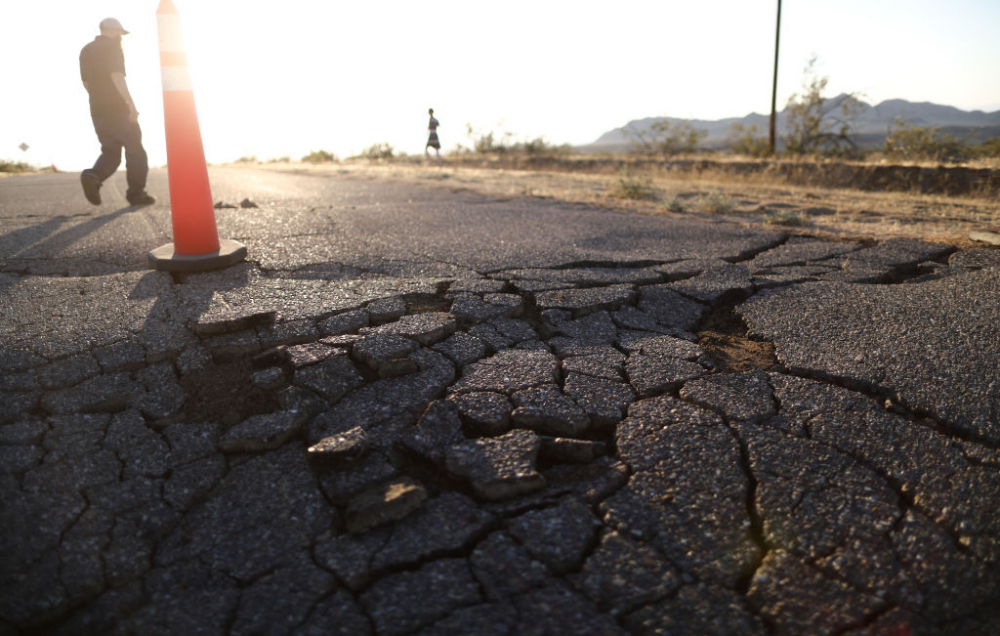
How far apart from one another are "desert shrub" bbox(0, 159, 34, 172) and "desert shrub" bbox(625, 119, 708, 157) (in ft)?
57.0

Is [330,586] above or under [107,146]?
under

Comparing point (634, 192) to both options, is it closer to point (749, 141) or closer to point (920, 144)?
point (920, 144)

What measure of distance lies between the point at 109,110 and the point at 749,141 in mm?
16824

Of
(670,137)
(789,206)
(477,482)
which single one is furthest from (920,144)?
(477,482)

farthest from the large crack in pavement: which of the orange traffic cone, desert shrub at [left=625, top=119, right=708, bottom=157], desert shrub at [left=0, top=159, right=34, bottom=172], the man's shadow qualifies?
desert shrub at [left=0, top=159, right=34, bottom=172]

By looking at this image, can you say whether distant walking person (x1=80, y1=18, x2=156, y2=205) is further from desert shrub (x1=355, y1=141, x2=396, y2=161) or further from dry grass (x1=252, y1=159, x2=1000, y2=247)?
desert shrub (x1=355, y1=141, x2=396, y2=161)

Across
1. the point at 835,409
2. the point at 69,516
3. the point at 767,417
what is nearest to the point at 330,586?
the point at 69,516

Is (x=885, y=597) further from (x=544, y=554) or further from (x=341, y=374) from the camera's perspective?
(x=341, y=374)

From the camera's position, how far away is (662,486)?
1783 mm

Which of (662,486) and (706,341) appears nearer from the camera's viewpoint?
(662,486)

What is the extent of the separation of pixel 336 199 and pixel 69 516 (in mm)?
6176

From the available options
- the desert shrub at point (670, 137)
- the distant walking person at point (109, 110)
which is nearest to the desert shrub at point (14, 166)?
the distant walking person at point (109, 110)

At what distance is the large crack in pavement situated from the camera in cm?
144

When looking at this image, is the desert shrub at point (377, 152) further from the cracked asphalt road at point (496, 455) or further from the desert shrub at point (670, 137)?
the cracked asphalt road at point (496, 455)
